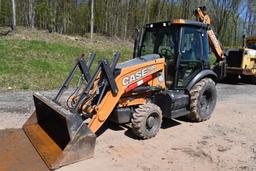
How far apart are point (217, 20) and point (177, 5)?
16.1 ft

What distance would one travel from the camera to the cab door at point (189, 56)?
617 cm

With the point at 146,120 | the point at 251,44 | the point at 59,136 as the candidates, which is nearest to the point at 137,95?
the point at 146,120

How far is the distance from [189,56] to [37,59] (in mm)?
7610

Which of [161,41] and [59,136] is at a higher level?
[161,41]

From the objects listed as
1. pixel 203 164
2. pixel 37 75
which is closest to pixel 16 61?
pixel 37 75

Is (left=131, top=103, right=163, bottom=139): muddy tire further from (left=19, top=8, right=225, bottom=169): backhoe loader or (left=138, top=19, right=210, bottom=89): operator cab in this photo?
(left=138, top=19, right=210, bottom=89): operator cab

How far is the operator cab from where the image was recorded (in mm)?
6078

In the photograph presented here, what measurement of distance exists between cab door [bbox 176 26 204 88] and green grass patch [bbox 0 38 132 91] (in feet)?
17.3

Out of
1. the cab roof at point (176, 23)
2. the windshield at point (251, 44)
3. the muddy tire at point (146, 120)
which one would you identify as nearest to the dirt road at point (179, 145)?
the muddy tire at point (146, 120)

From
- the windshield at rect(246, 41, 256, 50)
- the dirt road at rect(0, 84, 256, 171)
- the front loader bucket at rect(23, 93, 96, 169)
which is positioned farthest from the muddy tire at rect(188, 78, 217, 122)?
the windshield at rect(246, 41, 256, 50)

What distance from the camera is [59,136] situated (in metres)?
4.95

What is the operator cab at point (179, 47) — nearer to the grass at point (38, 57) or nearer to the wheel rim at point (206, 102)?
the wheel rim at point (206, 102)

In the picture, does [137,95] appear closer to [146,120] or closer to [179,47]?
[146,120]

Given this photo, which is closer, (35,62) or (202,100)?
(202,100)
